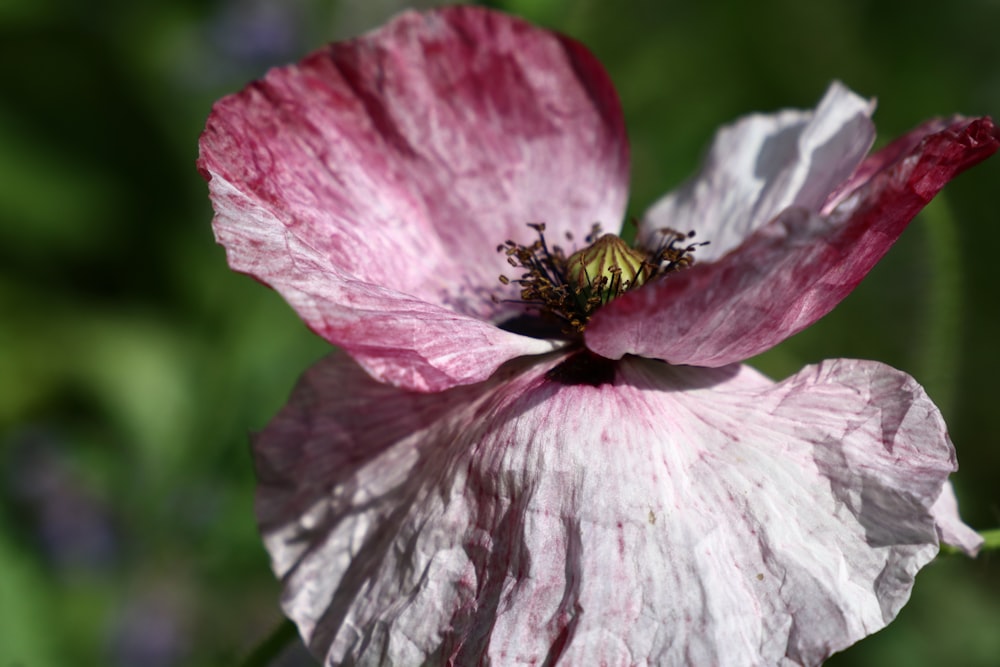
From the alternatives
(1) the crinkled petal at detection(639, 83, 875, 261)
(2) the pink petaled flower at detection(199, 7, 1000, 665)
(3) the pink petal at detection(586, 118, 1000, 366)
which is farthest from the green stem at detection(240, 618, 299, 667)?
(1) the crinkled petal at detection(639, 83, 875, 261)

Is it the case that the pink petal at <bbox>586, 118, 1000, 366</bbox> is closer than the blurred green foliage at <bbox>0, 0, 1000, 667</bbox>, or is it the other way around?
the pink petal at <bbox>586, 118, 1000, 366</bbox>

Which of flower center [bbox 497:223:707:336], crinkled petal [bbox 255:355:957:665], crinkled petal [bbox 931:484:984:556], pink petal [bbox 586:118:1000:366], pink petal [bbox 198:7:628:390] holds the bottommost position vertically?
crinkled petal [bbox 931:484:984:556]

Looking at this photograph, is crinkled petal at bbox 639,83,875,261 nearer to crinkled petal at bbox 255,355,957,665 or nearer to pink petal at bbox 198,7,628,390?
pink petal at bbox 198,7,628,390

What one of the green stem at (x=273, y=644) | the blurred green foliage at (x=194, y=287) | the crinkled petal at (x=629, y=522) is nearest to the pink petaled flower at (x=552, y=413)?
the crinkled petal at (x=629, y=522)

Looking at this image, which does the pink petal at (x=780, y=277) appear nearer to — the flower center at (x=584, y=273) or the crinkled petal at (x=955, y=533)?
the flower center at (x=584, y=273)

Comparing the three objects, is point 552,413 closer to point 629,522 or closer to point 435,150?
point 629,522

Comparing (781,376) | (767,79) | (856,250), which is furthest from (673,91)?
(856,250)

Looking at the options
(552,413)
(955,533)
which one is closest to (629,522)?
(552,413)
